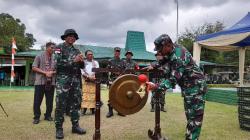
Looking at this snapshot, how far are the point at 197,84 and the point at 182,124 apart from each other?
11.8ft

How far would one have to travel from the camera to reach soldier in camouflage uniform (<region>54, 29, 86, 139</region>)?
20.5 feet

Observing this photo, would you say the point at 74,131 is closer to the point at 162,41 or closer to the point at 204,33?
the point at 162,41

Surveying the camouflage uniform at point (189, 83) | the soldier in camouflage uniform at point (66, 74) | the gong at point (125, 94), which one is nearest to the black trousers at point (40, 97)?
the soldier in camouflage uniform at point (66, 74)

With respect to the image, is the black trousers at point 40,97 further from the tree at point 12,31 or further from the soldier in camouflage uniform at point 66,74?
the tree at point 12,31

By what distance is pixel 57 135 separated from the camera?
6.14 metres

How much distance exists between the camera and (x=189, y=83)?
4422mm

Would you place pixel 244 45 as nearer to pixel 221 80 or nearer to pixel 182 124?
pixel 182 124

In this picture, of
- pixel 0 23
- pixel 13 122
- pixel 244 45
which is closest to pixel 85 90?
pixel 13 122

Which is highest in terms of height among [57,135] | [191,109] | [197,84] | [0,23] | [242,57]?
[0,23]

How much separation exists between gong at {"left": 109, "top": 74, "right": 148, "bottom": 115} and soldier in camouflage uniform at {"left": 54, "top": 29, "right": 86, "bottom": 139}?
138 centimetres

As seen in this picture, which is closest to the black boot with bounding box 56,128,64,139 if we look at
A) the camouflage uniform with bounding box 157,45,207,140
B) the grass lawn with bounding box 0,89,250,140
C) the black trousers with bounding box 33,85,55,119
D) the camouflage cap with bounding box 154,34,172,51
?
the grass lawn with bounding box 0,89,250,140

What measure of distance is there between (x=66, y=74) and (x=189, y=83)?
2732 millimetres

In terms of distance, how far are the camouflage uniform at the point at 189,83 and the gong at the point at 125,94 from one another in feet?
2.09

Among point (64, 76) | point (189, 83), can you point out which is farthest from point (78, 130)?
point (189, 83)
